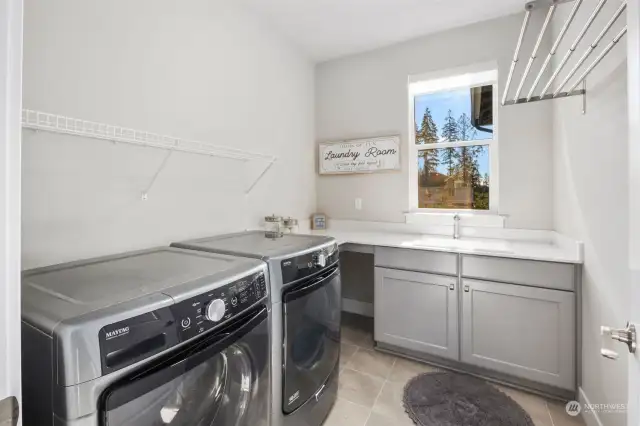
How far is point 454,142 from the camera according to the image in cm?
270

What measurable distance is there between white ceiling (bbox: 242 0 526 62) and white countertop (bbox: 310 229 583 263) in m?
1.79

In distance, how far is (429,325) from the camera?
2.13 metres

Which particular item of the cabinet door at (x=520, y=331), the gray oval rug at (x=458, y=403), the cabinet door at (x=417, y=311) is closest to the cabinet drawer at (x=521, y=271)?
the cabinet door at (x=520, y=331)

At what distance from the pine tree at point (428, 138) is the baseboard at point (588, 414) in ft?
6.03

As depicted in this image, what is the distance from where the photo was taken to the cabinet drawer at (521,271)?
1746 mm

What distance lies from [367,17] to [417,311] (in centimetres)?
233

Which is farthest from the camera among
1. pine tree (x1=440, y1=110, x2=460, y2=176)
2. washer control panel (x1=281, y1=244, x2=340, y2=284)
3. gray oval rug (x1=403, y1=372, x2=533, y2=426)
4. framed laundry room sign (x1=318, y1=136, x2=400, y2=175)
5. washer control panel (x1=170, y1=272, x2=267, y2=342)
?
framed laundry room sign (x1=318, y1=136, x2=400, y2=175)

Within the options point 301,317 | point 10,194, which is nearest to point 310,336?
point 301,317

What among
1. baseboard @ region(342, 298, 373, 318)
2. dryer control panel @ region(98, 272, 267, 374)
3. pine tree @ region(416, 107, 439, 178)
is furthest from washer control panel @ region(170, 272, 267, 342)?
pine tree @ region(416, 107, 439, 178)

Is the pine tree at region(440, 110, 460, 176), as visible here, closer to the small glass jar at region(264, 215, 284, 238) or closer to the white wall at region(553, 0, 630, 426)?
the white wall at region(553, 0, 630, 426)

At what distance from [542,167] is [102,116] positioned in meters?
2.87

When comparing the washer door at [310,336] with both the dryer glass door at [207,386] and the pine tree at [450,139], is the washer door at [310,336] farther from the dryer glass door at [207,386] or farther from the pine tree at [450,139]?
the pine tree at [450,139]

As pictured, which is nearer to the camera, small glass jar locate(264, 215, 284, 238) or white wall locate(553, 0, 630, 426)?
white wall locate(553, 0, 630, 426)

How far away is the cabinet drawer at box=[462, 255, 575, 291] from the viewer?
1746 millimetres
